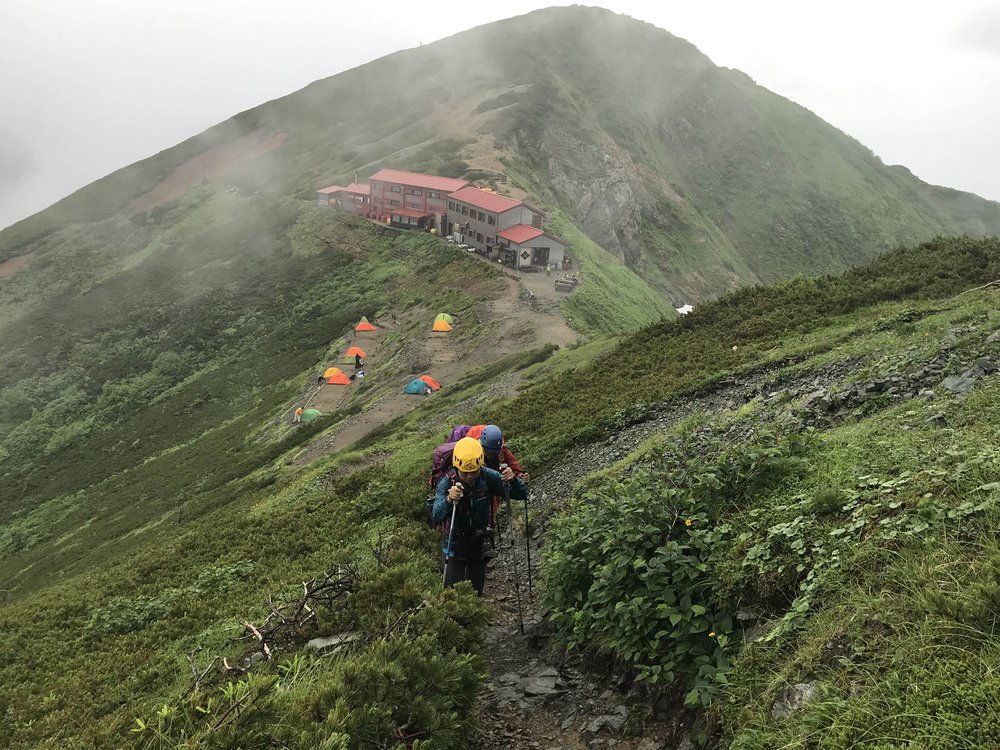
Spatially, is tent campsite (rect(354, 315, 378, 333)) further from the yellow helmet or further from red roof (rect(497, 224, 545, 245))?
the yellow helmet

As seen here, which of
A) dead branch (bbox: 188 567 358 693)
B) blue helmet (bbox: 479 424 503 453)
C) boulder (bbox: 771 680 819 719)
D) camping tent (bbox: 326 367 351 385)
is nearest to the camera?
boulder (bbox: 771 680 819 719)

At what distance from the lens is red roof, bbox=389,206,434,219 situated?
73.1m

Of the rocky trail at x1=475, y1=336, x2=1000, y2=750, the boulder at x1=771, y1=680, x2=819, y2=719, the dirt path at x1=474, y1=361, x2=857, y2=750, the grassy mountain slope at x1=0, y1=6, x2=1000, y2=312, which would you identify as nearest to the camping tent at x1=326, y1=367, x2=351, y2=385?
the rocky trail at x1=475, y1=336, x2=1000, y2=750

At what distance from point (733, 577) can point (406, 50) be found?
508ft

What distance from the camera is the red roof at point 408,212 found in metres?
73.1

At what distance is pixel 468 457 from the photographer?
7.87 meters

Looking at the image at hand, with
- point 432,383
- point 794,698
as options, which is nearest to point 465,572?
point 794,698

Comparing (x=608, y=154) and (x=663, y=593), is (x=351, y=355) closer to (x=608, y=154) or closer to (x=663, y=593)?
(x=663, y=593)

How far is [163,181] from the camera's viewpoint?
11375cm

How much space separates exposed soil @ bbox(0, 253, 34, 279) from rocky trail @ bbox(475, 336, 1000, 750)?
345 feet

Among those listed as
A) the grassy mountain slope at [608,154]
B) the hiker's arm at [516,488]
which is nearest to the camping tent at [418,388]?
the hiker's arm at [516,488]

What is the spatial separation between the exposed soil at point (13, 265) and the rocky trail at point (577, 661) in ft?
345

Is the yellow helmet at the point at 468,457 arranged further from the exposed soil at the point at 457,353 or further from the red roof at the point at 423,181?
the red roof at the point at 423,181

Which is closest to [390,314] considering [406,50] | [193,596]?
[193,596]
